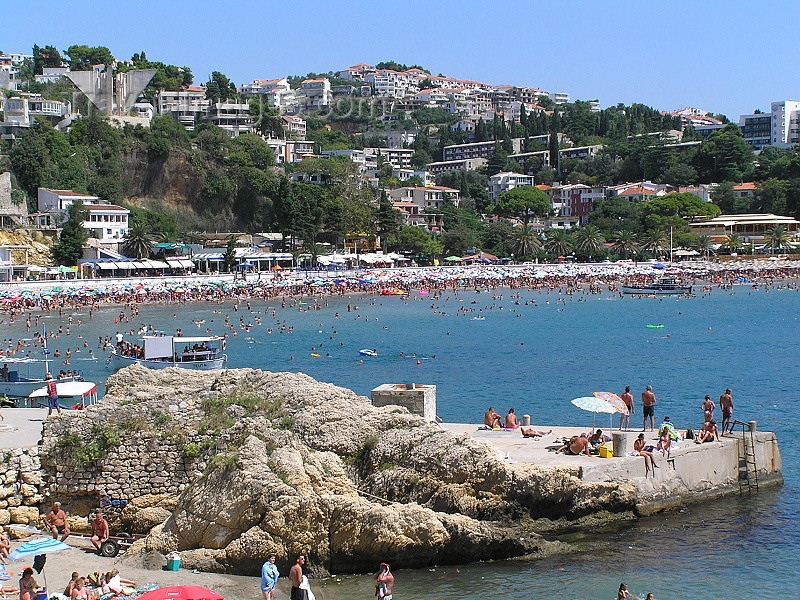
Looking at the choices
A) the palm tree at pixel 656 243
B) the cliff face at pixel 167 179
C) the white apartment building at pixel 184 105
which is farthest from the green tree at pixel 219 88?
the palm tree at pixel 656 243

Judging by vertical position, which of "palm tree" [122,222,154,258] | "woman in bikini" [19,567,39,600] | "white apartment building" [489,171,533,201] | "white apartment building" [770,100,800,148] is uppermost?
"white apartment building" [770,100,800,148]

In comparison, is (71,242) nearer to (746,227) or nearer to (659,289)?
(659,289)

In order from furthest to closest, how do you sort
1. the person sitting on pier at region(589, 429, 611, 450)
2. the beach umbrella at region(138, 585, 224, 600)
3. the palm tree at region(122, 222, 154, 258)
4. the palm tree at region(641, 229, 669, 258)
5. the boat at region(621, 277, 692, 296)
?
the palm tree at region(641, 229, 669, 258), the palm tree at region(122, 222, 154, 258), the boat at region(621, 277, 692, 296), the person sitting on pier at region(589, 429, 611, 450), the beach umbrella at region(138, 585, 224, 600)

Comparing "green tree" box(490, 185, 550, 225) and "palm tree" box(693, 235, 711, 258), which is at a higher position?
"green tree" box(490, 185, 550, 225)

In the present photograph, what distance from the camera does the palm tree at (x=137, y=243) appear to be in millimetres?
77750

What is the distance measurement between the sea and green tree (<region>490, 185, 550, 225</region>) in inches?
1678

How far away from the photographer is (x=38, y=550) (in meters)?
12.2

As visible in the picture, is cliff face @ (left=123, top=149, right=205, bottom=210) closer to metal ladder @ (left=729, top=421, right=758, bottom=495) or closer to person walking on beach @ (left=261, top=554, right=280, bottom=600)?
metal ladder @ (left=729, top=421, right=758, bottom=495)

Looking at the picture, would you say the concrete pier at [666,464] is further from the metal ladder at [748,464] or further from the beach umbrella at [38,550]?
the beach umbrella at [38,550]

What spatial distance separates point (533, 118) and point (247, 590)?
162096 millimetres

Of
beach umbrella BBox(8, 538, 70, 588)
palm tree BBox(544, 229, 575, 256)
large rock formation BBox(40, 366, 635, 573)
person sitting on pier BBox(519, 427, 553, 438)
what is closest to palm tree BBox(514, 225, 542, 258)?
palm tree BBox(544, 229, 575, 256)

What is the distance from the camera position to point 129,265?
73500 mm

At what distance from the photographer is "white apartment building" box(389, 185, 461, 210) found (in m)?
116

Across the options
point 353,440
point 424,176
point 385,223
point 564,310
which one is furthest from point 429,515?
point 424,176
